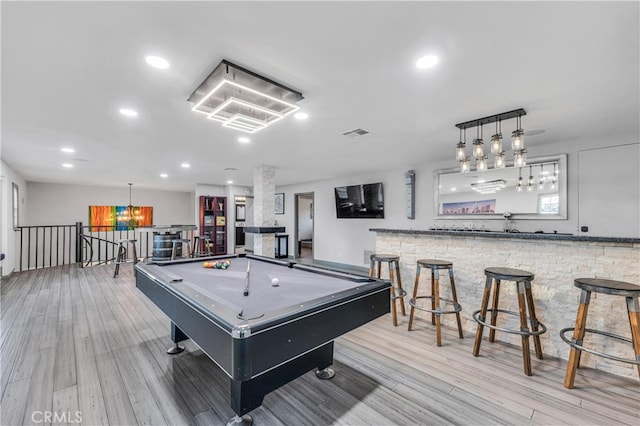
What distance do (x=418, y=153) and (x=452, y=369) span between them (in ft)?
10.5

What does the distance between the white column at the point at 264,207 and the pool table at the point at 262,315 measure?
246 cm

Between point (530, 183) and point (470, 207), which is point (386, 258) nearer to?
point (470, 207)

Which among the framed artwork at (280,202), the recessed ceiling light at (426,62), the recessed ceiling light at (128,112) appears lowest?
the framed artwork at (280,202)

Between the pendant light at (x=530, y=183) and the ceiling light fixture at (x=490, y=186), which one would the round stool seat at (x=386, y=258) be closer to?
the ceiling light fixture at (x=490, y=186)

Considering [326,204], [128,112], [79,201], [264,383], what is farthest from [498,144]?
[79,201]

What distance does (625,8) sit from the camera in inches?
54.4

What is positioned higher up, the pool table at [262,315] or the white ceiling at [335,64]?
the white ceiling at [335,64]

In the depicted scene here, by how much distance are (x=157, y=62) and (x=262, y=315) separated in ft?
5.81

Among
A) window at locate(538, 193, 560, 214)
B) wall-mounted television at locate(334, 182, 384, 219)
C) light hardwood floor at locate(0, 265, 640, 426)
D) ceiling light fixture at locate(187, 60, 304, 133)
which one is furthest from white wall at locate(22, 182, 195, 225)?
window at locate(538, 193, 560, 214)

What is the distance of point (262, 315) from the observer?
1376 mm

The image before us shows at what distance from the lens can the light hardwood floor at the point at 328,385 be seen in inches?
71.6

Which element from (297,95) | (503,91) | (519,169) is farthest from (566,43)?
(519,169)
